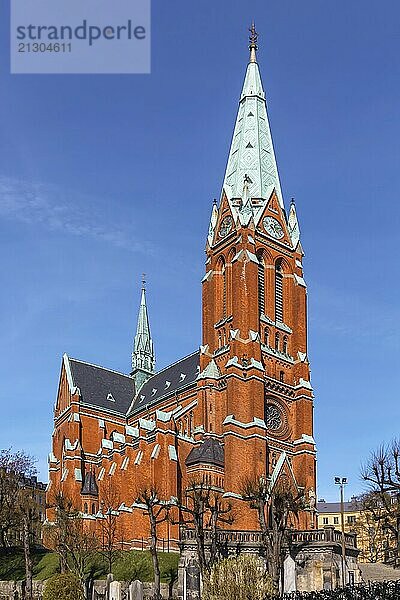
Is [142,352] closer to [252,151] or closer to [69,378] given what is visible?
[69,378]

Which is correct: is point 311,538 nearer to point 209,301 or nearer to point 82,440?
point 209,301

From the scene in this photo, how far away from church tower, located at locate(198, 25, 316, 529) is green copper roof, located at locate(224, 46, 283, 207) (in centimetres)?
14

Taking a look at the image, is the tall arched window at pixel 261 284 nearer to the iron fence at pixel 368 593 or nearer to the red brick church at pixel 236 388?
the red brick church at pixel 236 388

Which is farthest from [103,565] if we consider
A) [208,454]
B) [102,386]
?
[102,386]

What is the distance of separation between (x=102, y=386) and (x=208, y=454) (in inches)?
1254

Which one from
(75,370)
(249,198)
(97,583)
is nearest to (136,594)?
(97,583)

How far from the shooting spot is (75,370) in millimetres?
100750

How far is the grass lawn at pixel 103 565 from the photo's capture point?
6356 cm

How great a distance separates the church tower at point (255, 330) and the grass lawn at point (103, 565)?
766 cm

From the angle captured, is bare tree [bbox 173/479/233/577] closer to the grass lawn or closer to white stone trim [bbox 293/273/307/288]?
the grass lawn

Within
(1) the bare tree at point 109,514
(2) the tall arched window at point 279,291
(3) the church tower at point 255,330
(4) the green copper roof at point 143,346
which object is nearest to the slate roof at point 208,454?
(3) the church tower at point 255,330

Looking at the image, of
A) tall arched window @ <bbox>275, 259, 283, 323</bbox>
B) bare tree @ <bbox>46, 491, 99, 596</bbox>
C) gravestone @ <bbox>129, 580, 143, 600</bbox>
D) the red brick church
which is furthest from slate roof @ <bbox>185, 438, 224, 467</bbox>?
gravestone @ <bbox>129, 580, 143, 600</bbox>

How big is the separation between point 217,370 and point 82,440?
24.6 metres

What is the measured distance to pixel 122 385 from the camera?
10569 centimetres
